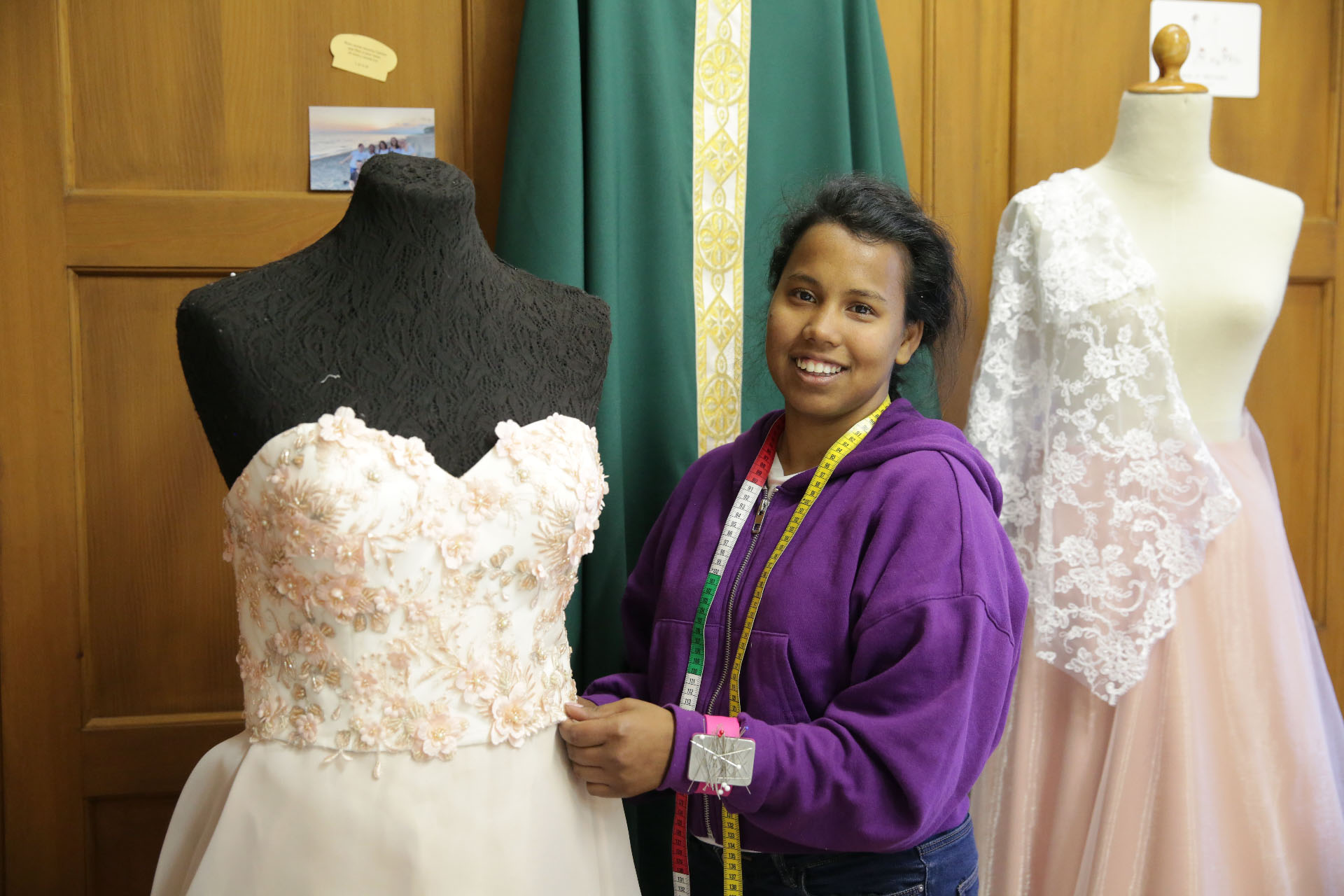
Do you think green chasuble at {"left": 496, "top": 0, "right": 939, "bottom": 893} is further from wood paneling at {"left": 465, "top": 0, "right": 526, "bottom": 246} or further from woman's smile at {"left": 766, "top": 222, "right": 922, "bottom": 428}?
woman's smile at {"left": 766, "top": 222, "right": 922, "bottom": 428}

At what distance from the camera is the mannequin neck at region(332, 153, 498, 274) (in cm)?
112

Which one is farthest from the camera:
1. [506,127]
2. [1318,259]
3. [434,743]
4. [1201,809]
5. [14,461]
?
[1318,259]

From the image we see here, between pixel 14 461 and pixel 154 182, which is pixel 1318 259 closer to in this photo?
pixel 154 182

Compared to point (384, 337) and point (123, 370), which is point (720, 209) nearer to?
point (384, 337)

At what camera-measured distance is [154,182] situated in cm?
182

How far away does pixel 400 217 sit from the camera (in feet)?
3.67

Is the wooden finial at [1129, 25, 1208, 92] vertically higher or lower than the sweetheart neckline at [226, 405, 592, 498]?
higher

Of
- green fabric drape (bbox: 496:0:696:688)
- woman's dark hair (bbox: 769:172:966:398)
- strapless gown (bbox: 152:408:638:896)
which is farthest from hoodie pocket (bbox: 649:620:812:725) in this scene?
woman's dark hair (bbox: 769:172:966:398)

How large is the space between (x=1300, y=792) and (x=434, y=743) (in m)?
1.48

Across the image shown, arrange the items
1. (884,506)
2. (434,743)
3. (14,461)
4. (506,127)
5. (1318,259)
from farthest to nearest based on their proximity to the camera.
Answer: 1. (1318,259)
2. (506,127)
3. (14,461)
4. (884,506)
5. (434,743)

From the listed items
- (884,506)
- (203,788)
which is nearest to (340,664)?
(203,788)

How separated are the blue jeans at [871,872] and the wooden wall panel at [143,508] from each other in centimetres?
111

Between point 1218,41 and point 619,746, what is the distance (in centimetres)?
210

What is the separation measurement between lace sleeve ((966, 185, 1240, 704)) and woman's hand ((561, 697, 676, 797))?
89 centimetres
